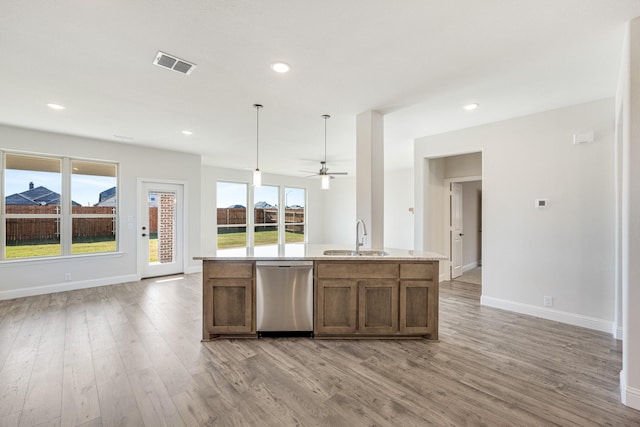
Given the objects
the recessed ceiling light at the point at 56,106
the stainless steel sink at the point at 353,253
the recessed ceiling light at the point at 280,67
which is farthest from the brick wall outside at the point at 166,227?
the recessed ceiling light at the point at 280,67

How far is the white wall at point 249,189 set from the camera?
7.72 m

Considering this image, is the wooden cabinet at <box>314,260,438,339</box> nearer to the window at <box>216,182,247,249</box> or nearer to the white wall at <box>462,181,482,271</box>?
the white wall at <box>462,181,482,271</box>

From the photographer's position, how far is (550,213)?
146 inches

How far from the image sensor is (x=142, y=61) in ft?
8.23

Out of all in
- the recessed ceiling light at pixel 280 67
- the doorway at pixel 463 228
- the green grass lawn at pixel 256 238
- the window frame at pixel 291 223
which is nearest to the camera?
the recessed ceiling light at pixel 280 67

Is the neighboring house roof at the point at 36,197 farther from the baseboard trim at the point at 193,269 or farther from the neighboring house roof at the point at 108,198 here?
the baseboard trim at the point at 193,269

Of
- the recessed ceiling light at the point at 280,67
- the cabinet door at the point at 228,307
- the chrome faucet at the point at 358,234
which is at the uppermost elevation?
the recessed ceiling light at the point at 280,67

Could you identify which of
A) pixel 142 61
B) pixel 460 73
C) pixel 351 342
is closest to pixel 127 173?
pixel 142 61

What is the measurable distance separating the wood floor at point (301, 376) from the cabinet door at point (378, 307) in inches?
6.1

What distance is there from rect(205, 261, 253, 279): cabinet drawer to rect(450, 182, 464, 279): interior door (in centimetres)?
436

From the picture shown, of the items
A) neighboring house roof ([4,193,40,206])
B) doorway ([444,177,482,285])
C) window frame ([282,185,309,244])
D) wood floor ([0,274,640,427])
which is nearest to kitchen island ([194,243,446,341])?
wood floor ([0,274,640,427])

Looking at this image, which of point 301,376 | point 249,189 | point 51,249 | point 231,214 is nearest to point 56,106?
point 51,249

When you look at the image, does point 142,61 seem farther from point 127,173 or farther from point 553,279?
point 553,279

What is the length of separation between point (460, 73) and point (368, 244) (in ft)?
6.86
